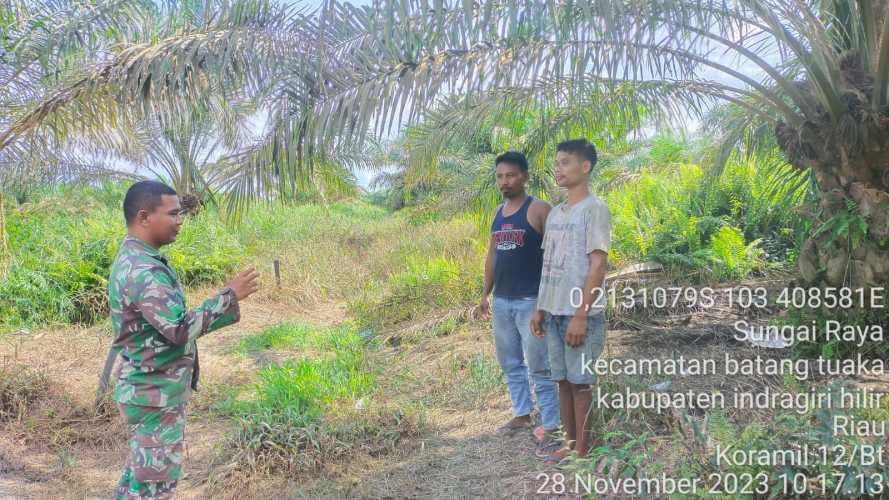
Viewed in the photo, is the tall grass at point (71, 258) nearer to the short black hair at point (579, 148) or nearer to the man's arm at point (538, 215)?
the man's arm at point (538, 215)

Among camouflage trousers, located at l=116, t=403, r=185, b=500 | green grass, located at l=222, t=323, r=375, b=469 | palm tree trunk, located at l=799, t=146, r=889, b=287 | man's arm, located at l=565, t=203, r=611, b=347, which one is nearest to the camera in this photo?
camouflage trousers, located at l=116, t=403, r=185, b=500

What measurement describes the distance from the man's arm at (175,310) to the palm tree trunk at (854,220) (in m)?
4.27

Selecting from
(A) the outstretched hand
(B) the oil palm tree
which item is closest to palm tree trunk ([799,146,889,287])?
(B) the oil palm tree

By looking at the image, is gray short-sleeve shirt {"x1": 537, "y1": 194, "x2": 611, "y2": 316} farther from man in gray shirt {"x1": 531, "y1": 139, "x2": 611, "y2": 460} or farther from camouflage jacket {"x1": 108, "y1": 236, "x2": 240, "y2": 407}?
camouflage jacket {"x1": 108, "y1": 236, "x2": 240, "y2": 407}

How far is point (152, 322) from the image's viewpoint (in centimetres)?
270

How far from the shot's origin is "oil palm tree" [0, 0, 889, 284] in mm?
4008

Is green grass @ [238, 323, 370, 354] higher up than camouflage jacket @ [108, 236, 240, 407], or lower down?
lower down

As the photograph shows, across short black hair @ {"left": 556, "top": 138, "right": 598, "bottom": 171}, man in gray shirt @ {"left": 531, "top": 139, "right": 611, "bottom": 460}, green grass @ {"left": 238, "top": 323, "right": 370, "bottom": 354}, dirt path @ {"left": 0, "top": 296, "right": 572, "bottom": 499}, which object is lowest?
dirt path @ {"left": 0, "top": 296, "right": 572, "bottom": 499}

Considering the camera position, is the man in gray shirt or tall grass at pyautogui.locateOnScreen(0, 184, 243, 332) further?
tall grass at pyautogui.locateOnScreen(0, 184, 243, 332)

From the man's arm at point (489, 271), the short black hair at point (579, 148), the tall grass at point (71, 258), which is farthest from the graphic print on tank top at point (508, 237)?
the tall grass at point (71, 258)

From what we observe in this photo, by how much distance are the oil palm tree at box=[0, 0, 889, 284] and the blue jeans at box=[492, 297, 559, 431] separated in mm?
1423

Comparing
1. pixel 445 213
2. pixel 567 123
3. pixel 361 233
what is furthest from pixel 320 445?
pixel 361 233

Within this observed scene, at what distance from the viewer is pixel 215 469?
4211 millimetres

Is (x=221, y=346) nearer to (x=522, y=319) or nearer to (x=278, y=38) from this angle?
(x=278, y=38)
